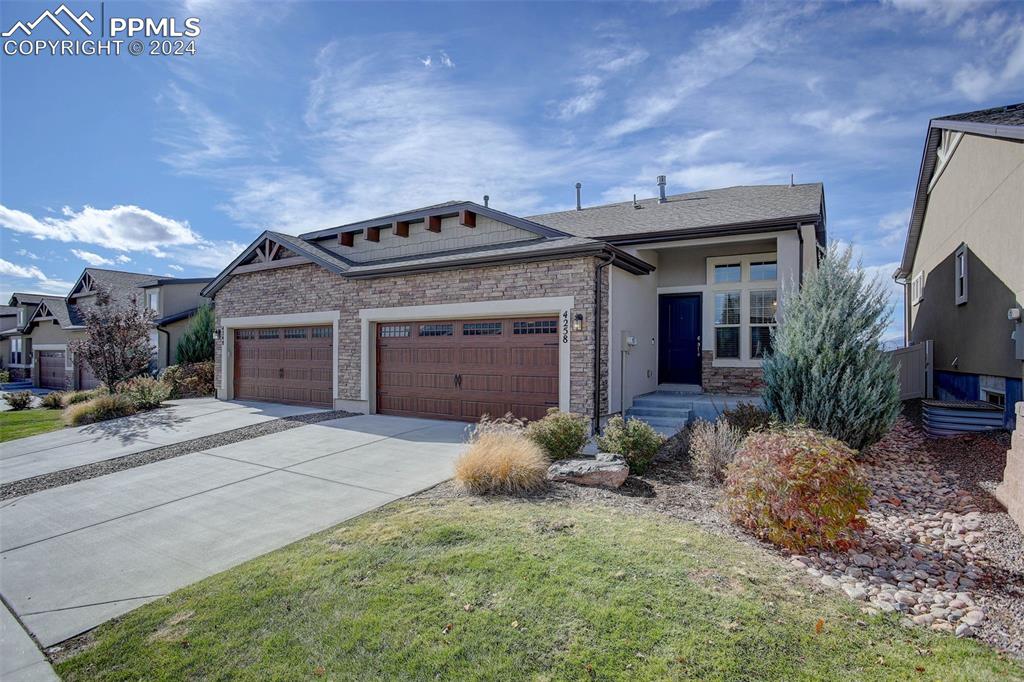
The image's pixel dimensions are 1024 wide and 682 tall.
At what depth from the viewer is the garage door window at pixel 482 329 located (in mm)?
10375

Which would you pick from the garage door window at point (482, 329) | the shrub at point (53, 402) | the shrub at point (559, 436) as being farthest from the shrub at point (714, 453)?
the shrub at point (53, 402)

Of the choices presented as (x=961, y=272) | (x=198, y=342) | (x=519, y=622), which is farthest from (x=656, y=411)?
(x=198, y=342)

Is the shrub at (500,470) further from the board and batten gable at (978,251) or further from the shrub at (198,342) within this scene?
the shrub at (198,342)

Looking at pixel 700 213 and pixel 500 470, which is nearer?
pixel 500 470

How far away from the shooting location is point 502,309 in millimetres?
10016

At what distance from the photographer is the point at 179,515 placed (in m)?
5.80

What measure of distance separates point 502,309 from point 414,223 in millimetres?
4131

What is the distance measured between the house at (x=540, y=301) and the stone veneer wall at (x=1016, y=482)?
369 centimetres

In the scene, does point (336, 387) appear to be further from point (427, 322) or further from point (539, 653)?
point (539, 653)

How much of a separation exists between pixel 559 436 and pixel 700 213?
21.7ft

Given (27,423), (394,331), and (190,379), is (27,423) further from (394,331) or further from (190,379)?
(394,331)

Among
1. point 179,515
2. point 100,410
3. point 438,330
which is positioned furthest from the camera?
point 100,410

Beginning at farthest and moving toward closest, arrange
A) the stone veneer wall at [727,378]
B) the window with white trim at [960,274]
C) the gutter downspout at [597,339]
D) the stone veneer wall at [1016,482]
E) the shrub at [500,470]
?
the stone veneer wall at [727,378] < the window with white trim at [960,274] < the gutter downspout at [597,339] < the shrub at [500,470] < the stone veneer wall at [1016,482]

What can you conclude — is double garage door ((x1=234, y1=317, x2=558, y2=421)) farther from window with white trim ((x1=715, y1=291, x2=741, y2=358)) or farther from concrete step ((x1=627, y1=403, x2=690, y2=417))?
window with white trim ((x1=715, y1=291, x2=741, y2=358))
